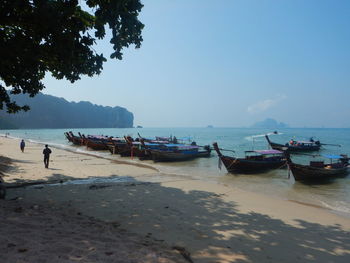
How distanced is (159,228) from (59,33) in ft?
21.1

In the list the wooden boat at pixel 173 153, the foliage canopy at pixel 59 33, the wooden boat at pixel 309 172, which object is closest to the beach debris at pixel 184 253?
the foliage canopy at pixel 59 33

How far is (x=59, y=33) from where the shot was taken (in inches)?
299

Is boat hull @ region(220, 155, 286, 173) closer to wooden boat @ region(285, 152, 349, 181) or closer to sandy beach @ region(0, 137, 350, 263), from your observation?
wooden boat @ region(285, 152, 349, 181)

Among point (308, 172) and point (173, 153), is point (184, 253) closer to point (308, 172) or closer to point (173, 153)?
point (308, 172)

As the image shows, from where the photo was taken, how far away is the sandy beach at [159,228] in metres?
4.23

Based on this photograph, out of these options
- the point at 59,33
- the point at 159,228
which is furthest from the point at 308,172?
the point at 59,33

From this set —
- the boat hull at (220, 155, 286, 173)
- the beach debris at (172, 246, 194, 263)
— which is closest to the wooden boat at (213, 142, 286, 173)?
the boat hull at (220, 155, 286, 173)

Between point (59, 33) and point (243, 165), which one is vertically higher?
point (59, 33)

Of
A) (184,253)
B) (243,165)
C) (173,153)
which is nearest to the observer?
(184,253)

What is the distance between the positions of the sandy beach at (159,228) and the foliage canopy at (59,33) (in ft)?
15.4

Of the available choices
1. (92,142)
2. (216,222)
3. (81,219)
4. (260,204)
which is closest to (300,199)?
(260,204)

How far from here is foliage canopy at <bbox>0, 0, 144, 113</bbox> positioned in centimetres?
723

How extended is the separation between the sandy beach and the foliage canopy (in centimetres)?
469

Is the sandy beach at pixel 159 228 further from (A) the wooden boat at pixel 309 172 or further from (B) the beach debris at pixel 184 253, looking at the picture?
(A) the wooden boat at pixel 309 172
